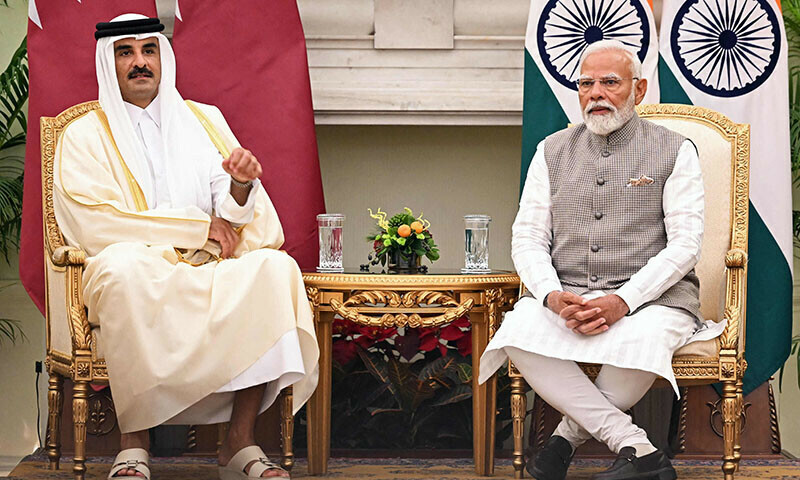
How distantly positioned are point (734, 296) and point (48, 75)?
2728 mm

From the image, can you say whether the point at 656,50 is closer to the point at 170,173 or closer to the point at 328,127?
the point at 328,127

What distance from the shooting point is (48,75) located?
159 inches

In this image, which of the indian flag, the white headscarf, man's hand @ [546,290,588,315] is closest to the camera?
man's hand @ [546,290,588,315]

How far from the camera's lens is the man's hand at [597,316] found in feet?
10.3

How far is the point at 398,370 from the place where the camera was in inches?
154

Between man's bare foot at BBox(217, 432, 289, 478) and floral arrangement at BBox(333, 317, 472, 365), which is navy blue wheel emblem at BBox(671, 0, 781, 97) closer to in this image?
floral arrangement at BBox(333, 317, 472, 365)

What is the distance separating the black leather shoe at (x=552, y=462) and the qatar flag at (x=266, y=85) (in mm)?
1377

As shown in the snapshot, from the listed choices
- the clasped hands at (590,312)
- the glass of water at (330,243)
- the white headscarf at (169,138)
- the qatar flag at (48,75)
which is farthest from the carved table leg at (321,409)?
the qatar flag at (48,75)

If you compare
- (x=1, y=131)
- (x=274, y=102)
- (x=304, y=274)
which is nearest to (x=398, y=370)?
(x=304, y=274)

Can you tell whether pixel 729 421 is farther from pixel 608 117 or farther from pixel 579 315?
pixel 608 117

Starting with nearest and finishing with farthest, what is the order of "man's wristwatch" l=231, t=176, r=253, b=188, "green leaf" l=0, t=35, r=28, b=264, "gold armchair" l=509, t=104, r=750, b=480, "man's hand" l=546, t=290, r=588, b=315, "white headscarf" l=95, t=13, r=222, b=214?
"man's hand" l=546, t=290, r=588, b=315
"gold armchair" l=509, t=104, r=750, b=480
"man's wristwatch" l=231, t=176, r=253, b=188
"white headscarf" l=95, t=13, r=222, b=214
"green leaf" l=0, t=35, r=28, b=264

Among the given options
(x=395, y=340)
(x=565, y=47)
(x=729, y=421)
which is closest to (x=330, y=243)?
(x=395, y=340)

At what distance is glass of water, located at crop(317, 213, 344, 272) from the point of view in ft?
12.3

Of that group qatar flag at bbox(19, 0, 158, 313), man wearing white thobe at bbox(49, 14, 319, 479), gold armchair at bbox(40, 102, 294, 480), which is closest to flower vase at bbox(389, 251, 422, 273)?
man wearing white thobe at bbox(49, 14, 319, 479)
